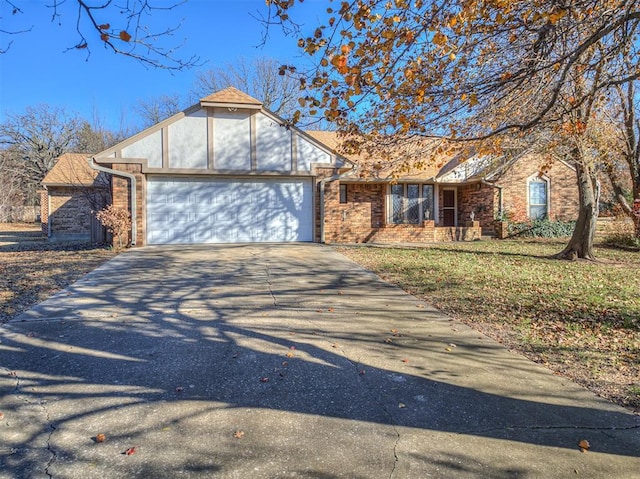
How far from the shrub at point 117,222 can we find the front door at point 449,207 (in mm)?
13483

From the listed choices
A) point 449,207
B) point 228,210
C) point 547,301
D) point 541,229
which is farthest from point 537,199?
point 228,210

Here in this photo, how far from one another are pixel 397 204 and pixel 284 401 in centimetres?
1508

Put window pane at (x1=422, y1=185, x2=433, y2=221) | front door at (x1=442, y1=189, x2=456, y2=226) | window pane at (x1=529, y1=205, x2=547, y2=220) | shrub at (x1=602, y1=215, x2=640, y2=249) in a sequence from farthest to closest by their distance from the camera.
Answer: front door at (x1=442, y1=189, x2=456, y2=226) → window pane at (x1=529, y1=205, x2=547, y2=220) → window pane at (x1=422, y1=185, x2=433, y2=221) → shrub at (x1=602, y1=215, x2=640, y2=249)

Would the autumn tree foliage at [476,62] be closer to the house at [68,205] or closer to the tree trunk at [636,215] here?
the tree trunk at [636,215]

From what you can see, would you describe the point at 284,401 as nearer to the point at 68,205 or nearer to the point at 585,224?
the point at 585,224

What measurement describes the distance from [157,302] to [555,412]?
545 centimetres

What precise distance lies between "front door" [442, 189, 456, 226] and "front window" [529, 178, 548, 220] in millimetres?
3492

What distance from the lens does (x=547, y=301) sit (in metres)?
6.90

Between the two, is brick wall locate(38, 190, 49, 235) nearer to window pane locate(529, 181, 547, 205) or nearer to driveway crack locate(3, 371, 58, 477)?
driveway crack locate(3, 371, 58, 477)

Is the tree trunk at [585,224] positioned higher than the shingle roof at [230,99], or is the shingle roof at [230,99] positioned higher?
the shingle roof at [230,99]

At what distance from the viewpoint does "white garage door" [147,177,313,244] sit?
13523 mm

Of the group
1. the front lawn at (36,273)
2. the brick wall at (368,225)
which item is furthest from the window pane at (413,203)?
the front lawn at (36,273)

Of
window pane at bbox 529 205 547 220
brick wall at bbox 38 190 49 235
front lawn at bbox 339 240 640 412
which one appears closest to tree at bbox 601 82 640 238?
front lawn at bbox 339 240 640 412

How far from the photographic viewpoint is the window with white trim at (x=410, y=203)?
57.7 ft
